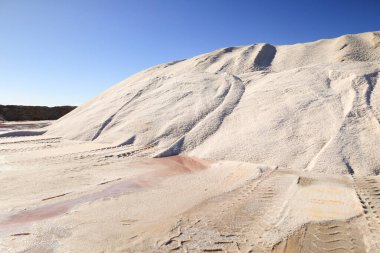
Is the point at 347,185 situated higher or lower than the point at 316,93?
lower

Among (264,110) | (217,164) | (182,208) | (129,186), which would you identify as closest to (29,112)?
(264,110)

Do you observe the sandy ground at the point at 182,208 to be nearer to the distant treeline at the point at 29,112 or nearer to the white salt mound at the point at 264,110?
the white salt mound at the point at 264,110

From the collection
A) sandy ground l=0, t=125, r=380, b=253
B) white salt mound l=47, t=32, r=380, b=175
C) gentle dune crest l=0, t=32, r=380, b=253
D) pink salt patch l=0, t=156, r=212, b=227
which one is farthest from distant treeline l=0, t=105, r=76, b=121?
pink salt patch l=0, t=156, r=212, b=227

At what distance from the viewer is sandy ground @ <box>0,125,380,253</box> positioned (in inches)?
103

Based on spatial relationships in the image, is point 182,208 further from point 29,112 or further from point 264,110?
point 29,112

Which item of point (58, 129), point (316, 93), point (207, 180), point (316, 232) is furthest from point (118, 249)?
point (58, 129)

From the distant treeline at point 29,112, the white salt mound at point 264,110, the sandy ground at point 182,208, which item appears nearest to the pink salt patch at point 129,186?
the sandy ground at point 182,208

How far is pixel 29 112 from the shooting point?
1958cm

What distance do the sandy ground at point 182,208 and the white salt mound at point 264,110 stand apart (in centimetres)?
67

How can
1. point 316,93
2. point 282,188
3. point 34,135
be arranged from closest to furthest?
point 282,188
point 316,93
point 34,135

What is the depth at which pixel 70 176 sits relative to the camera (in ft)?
14.9

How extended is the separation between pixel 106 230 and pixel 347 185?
2.99 meters

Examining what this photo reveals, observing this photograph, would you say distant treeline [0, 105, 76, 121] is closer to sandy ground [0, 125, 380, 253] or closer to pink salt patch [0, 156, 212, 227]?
sandy ground [0, 125, 380, 253]

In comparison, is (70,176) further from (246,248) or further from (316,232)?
(316,232)
